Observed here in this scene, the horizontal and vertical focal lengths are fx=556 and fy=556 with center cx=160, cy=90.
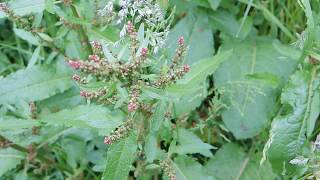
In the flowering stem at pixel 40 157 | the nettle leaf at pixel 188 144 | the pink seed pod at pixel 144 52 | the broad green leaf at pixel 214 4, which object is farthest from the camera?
the broad green leaf at pixel 214 4

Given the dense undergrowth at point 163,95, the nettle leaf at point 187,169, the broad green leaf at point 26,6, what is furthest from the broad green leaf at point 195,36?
the broad green leaf at point 26,6

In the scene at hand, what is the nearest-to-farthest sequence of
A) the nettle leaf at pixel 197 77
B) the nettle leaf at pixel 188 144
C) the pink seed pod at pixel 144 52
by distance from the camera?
1. the pink seed pod at pixel 144 52
2. the nettle leaf at pixel 197 77
3. the nettle leaf at pixel 188 144

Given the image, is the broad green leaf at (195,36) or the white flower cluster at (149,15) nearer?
the white flower cluster at (149,15)

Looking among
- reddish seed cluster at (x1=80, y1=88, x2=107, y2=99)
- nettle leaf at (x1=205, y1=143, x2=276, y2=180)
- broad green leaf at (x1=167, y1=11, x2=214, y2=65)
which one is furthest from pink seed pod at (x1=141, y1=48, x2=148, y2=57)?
broad green leaf at (x1=167, y1=11, x2=214, y2=65)

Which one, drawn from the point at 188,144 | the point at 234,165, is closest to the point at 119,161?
the point at 188,144

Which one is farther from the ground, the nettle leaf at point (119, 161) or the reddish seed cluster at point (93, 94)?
the reddish seed cluster at point (93, 94)

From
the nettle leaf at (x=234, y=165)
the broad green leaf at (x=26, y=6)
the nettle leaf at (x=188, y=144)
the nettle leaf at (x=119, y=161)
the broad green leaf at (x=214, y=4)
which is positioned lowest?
the nettle leaf at (x=234, y=165)

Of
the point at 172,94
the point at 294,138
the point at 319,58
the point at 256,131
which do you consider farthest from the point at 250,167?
the point at 172,94

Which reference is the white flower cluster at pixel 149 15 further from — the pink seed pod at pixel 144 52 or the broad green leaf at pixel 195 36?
the broad green leaf at pixel 195 36
